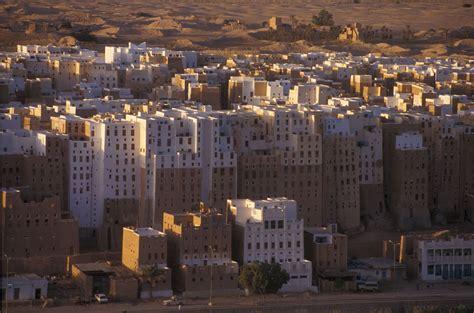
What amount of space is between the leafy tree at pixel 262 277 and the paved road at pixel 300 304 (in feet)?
0.74

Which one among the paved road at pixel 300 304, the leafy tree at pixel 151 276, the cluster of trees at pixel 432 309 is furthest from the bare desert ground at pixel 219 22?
the cluster of trees at pixel 432 309

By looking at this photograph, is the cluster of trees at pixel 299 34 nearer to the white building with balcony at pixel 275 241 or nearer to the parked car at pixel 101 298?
the white building with balcony at pixel 275 241

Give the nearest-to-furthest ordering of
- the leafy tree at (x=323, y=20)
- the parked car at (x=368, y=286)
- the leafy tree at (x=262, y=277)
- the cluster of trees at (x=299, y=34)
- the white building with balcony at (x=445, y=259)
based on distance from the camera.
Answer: the leafy tree at (x=262, y=277) < the parked car at (x=368, y=286) < the white building with balcony at (x=445, y=259) < the cluster of trees at (x=299, y=34) < the leafy tree at (x=323, y=20)

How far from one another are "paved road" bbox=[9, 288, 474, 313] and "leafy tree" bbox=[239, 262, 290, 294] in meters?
0.23

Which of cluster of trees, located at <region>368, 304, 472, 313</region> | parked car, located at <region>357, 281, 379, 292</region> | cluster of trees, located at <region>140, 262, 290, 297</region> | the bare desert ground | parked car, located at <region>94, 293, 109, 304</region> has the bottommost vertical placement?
the bare desert ground

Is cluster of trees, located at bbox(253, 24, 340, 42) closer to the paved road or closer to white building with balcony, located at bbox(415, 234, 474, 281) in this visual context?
white building with balcony, located at bbox(415, 234, 474, 281)

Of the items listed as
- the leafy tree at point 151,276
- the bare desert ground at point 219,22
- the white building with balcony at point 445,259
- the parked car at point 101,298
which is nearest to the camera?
the parked car at point 101,298

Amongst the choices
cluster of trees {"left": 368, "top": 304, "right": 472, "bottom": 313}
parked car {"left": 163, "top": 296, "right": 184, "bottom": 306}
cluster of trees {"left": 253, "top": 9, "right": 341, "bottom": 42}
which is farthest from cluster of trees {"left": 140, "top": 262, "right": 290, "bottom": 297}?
cluster of trees {"left": 253, "top": 9, "right": 341, "bottom": 42}

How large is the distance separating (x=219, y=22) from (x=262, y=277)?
6040cm

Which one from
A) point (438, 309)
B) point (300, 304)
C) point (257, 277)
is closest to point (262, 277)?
point (257, 277)

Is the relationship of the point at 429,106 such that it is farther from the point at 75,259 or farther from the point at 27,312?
the point at 27,312

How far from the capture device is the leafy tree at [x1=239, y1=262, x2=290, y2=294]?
3719 centimetres

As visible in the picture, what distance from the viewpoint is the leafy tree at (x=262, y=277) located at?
122ft

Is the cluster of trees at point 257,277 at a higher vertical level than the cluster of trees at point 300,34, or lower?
higher
